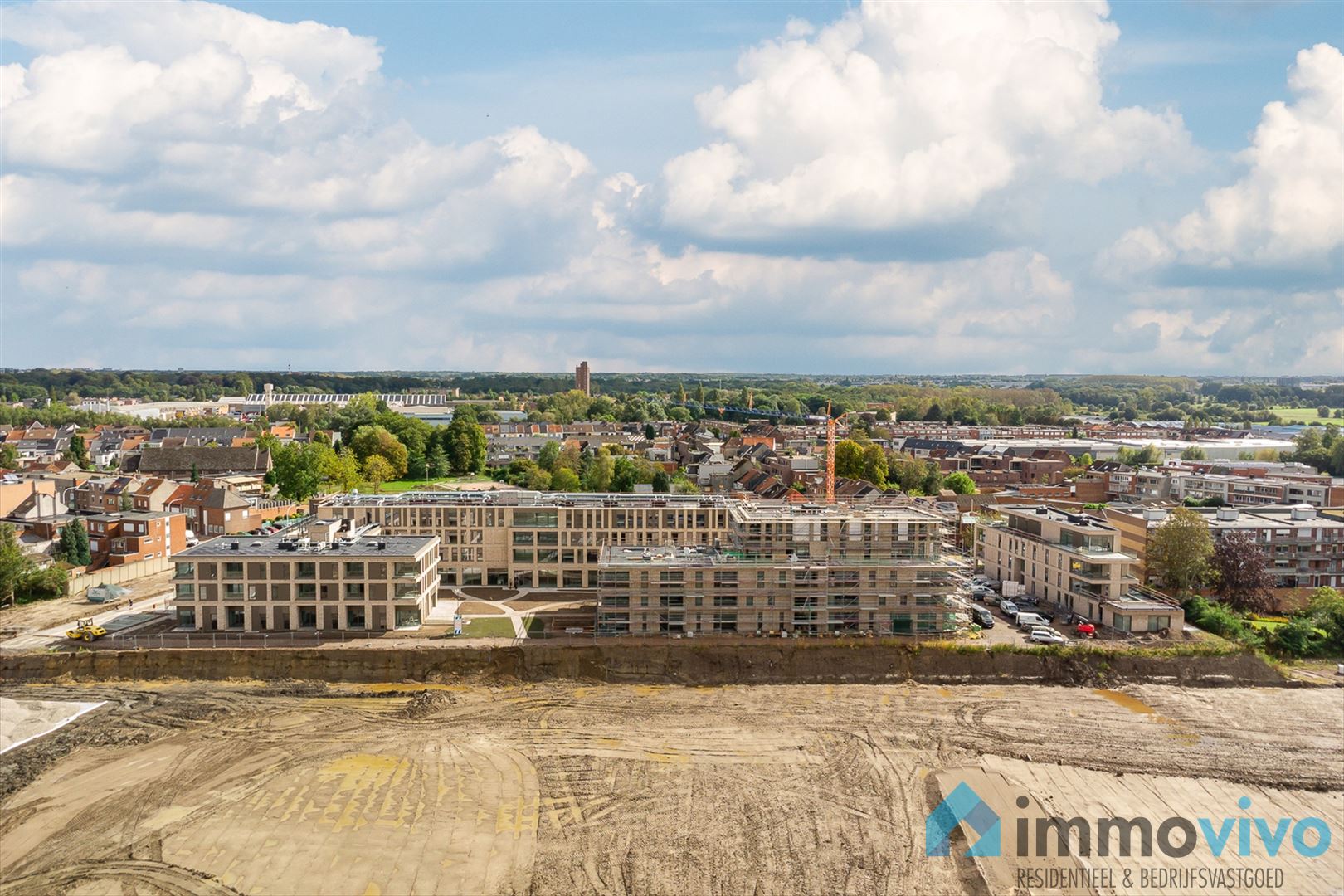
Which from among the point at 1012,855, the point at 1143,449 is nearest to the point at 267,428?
the point at 1143,449

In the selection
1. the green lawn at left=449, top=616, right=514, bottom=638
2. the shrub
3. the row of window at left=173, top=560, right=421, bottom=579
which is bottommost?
the shrub

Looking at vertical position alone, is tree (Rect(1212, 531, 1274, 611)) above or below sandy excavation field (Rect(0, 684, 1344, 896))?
above

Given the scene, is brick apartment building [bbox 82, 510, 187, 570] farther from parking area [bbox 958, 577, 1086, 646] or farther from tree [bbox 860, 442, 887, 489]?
tree [bbox 860, 442, 887, 489]

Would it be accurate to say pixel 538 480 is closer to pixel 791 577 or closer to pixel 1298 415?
pixel 791 577

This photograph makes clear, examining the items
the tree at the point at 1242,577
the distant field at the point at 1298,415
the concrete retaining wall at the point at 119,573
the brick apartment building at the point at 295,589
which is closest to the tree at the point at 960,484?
the tree at the point at 1242,577

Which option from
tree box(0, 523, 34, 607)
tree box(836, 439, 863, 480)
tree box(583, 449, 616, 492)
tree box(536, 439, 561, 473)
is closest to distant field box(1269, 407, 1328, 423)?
tree box(836, 439, 863, 480)

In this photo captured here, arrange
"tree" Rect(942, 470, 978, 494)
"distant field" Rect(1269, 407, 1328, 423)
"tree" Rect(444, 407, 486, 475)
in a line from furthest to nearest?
"distant field" Rect(1269, 407, 1328, 423) → "tree" Rect(444, 407, 486, 475) → "tree" Rect(942, 470, 978, 494)
